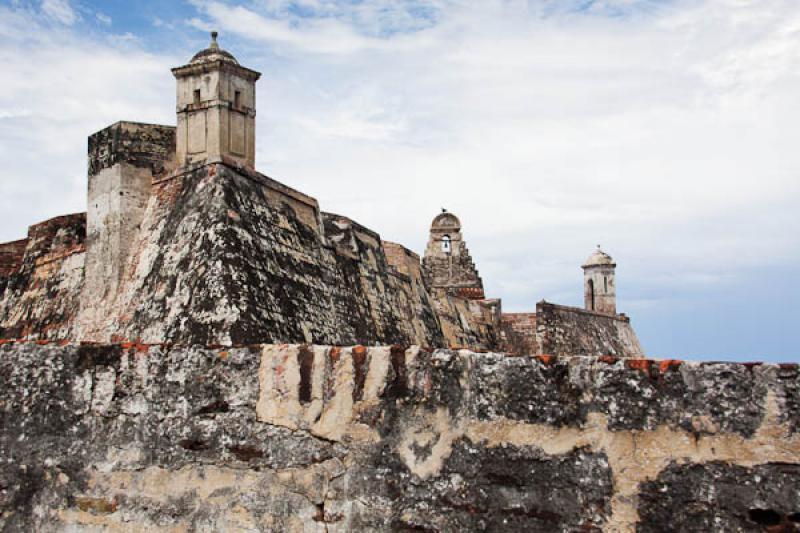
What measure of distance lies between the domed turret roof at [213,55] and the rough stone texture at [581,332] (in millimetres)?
13550

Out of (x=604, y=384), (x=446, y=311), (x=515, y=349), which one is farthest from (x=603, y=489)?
(x=515, y=349)

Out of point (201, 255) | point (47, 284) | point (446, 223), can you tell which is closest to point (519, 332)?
point (446, 223)

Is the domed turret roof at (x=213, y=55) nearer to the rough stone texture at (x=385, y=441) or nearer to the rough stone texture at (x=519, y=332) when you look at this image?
the rough stone texture at (x=385, y=441)

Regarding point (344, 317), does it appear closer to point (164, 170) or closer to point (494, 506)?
point (164, 170)

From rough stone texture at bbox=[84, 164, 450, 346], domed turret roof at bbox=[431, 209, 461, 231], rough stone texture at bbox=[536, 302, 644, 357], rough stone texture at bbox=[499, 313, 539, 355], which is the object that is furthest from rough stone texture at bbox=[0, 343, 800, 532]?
domed turret roof at bbox=[431, 209, 461, 231]

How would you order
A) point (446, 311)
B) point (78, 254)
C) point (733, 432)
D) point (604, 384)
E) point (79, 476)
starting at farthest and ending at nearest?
point (446, 311)
point (78, 254)
point (79, 476)
point (604, 384)
point (733, 432)

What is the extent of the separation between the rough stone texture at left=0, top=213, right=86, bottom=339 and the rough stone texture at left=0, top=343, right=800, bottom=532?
10.4 m

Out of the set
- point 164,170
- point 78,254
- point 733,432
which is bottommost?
point 733,432

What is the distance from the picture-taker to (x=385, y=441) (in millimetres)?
3570

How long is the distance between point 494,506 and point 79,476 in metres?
1.73

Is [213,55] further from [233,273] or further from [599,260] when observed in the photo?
[599,260]

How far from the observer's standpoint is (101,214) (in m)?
14.0

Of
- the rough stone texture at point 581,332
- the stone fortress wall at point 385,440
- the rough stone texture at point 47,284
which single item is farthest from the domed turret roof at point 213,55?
the rough stone texture at point 581,332

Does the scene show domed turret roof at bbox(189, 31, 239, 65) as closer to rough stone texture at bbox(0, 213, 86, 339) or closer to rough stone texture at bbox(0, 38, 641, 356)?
rough stone texture at bbox(0, 38, 641, 356)
